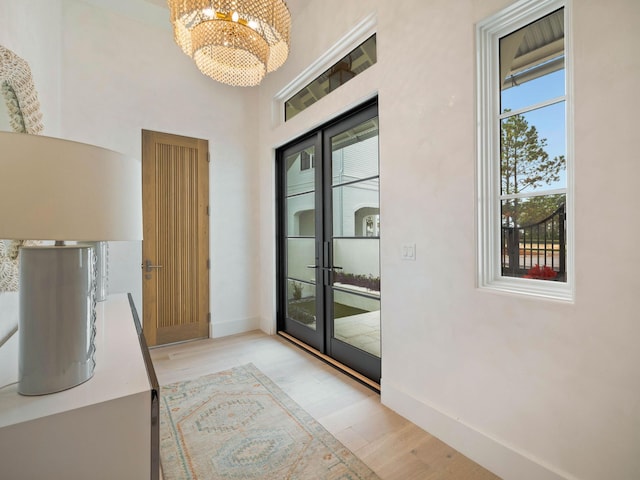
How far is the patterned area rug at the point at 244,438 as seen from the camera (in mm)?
1646

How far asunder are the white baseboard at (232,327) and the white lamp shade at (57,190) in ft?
10.5

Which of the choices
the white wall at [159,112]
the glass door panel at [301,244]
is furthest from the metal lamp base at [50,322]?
the white wall at [159,112]

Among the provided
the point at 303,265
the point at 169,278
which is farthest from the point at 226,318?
the point at 303,265

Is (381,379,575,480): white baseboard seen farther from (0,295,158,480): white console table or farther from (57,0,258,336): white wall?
(57,0,258,336): white wall

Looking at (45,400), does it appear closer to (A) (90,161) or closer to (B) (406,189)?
(A) (90,161)

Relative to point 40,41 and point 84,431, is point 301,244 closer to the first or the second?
point 40,41

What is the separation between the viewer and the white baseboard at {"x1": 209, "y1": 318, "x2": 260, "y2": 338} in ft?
12.4

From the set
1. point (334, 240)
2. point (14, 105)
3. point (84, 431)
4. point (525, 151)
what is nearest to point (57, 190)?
point (84, 431)

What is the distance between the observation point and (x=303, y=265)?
3527 mm

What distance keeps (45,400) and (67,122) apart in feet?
10.2

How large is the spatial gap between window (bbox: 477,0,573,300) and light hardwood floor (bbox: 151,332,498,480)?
3.34 feet

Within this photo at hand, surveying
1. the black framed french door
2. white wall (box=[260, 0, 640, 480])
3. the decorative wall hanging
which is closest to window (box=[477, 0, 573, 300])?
white wall (box=[260, 0, 640, 480])

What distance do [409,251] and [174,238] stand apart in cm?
271

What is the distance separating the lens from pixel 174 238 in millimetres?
3545
